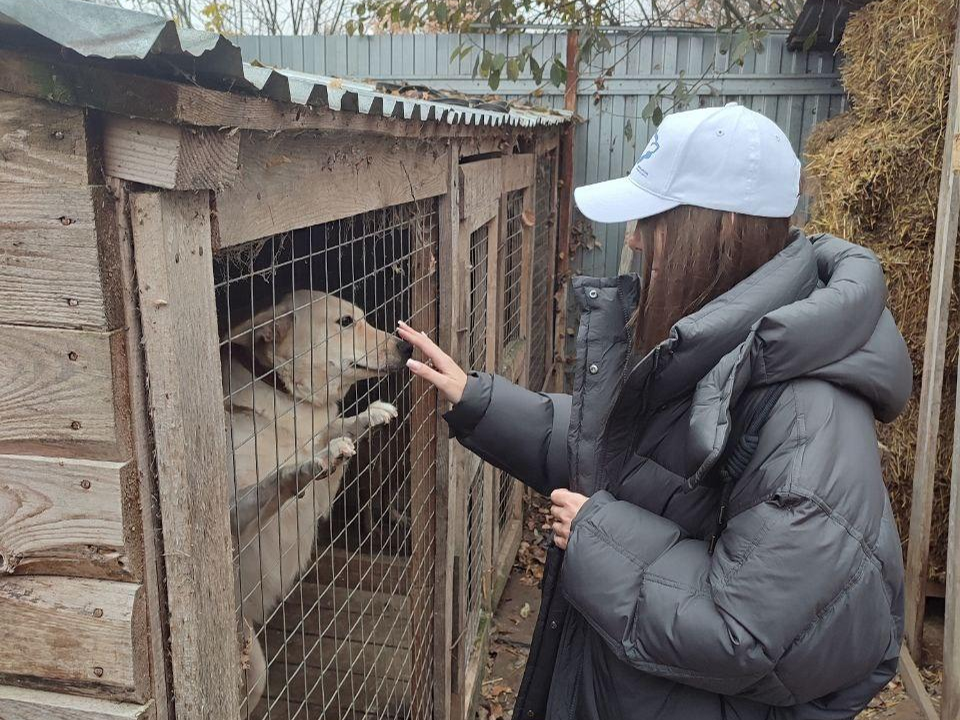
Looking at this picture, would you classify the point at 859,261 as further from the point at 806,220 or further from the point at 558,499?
the point at 806,220

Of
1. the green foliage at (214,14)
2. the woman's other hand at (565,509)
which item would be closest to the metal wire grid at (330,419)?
Result: the woman's other hand at (565,509)

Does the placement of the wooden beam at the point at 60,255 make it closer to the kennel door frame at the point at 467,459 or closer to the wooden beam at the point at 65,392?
the wooden beam at the point at 65,392

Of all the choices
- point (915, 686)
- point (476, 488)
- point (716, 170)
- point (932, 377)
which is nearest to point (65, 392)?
point (716, 170)

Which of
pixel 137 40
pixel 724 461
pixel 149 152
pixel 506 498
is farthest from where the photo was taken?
pixel 506 498

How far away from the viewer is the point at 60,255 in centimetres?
109

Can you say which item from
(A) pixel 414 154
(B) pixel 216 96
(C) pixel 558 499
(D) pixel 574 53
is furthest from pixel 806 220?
(B) pixel 216 96

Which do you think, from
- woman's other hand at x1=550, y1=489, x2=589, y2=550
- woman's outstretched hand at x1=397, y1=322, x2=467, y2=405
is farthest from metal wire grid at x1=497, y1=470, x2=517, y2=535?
woman's other hand at x1=550, y1=489, x2=589, y2=550

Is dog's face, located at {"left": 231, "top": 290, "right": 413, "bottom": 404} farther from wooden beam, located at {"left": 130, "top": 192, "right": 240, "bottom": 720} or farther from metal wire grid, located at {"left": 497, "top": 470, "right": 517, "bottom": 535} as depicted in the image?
metal wire grid, located at {"left": 497, "top": 470, "right": 517, "bottom": 535}

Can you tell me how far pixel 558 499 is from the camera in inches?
71.7

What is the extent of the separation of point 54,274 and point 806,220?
5157 mm

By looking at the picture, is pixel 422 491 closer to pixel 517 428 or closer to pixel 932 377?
pixel 517 428

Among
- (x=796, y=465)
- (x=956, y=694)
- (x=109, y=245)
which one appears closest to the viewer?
(x=109, y=245)

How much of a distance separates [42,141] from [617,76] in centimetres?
656

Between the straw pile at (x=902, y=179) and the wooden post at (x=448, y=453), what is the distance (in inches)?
110
